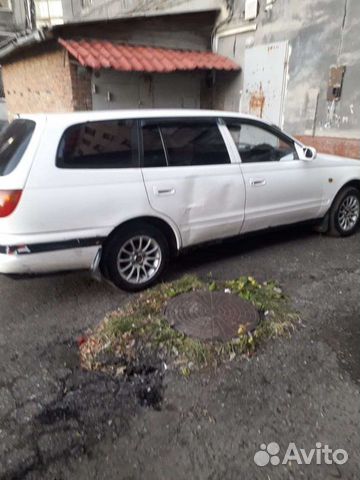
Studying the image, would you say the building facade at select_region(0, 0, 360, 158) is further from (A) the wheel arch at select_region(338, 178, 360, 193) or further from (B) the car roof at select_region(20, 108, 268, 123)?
(B) the car roof at select_region(20, 108, 268, 123)

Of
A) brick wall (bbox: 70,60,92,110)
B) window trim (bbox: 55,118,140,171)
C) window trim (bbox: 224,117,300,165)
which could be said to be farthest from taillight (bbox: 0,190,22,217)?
brick wall (bbox: 70,60,92,110)

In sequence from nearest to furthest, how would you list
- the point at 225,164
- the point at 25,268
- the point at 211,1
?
the point at 25,268, the point at 225,164, the point at 211,1

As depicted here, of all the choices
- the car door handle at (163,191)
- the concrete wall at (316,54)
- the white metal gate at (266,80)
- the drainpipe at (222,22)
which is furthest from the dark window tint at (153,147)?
the drainpipe at (222,22)

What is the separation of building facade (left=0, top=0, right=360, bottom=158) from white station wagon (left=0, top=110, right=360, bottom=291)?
323 centimetres

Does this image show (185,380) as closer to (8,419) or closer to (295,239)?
(8,419)

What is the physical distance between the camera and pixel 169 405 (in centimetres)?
238

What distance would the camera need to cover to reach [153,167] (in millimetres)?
3574

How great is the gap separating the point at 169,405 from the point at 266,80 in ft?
25.3

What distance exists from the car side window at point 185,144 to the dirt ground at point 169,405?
1437 millimetres

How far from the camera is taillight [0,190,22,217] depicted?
296cm

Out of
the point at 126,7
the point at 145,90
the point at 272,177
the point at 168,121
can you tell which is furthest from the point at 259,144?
the point at 126,7

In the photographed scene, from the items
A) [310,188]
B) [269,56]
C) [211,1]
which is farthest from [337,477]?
[211,1]

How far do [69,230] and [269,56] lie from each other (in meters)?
6.90

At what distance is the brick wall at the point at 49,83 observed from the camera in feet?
24.4
